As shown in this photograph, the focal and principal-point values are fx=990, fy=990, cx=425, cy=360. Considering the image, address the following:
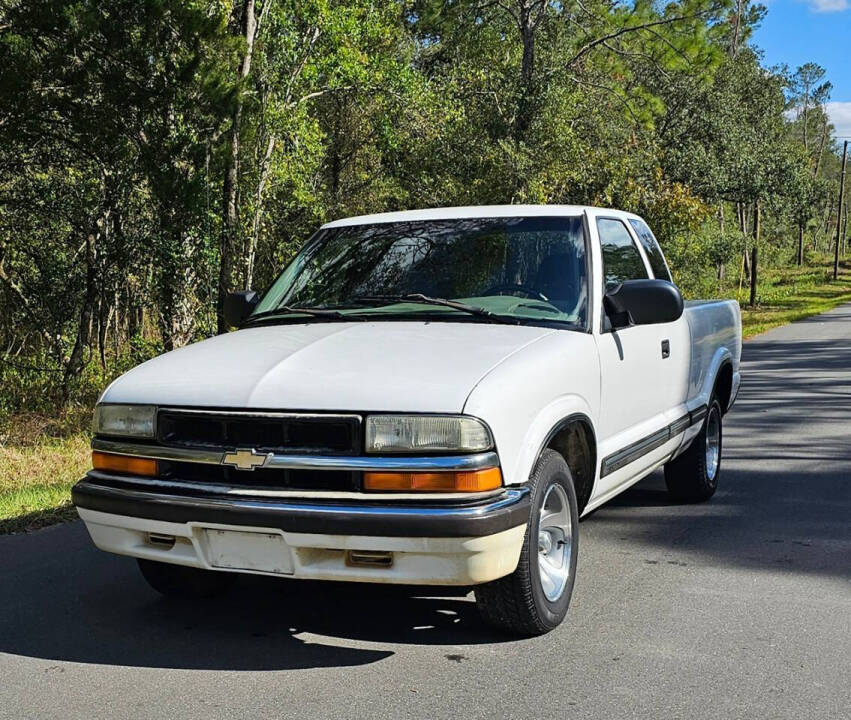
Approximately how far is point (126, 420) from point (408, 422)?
1.23 meters

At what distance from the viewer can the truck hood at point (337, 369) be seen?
367cm

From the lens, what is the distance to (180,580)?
4.70m

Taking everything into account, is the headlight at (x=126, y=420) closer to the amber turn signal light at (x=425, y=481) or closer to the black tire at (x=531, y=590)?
the amber turn signal light at (x=425, y=481)

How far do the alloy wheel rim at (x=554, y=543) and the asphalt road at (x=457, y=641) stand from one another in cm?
20

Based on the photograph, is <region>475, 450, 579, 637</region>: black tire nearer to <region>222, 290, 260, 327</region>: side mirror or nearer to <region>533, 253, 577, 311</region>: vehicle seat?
<region>533, 253, 577, 311</region>: vehicle seat

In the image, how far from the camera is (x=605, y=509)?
6664 mm

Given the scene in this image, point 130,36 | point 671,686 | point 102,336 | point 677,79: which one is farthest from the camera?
point 677,79

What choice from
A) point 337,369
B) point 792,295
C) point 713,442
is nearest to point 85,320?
point 713,442

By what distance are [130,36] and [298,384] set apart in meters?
8.41

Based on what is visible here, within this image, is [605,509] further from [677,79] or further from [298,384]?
[677,79]

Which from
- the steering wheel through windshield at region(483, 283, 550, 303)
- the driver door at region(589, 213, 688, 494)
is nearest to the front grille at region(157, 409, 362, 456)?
the steering wheel through windshield at region(483, 283, 550, 303)

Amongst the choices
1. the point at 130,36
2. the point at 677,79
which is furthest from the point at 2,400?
the point at 677,79

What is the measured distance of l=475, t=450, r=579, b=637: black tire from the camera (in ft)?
12.8

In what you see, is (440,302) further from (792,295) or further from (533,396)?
(792,295)
